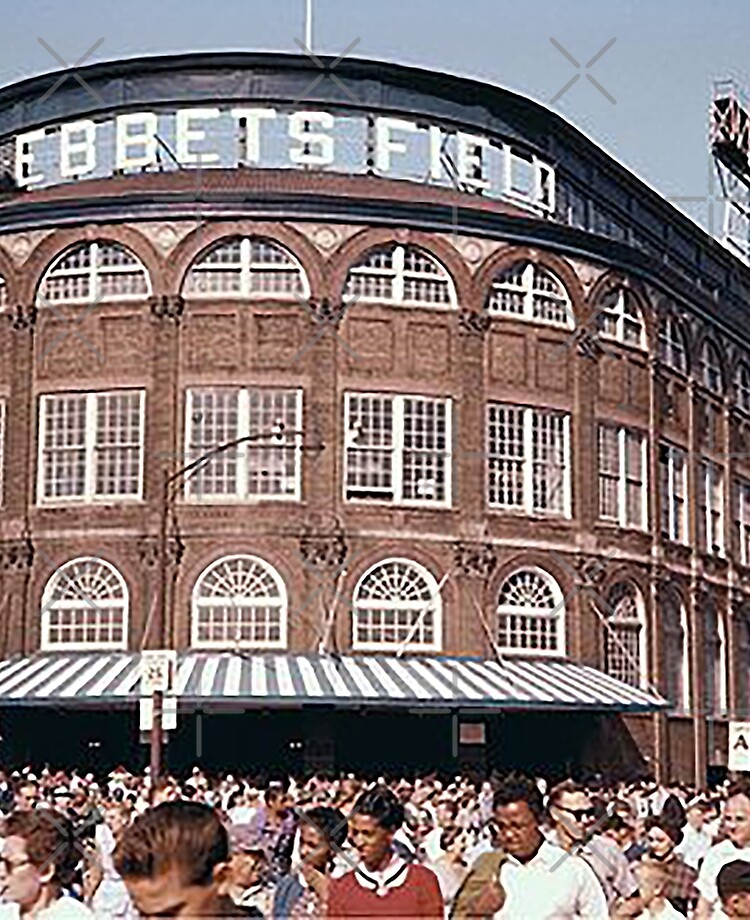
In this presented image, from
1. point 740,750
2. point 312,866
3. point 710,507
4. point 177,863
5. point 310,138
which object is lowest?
point 312,866

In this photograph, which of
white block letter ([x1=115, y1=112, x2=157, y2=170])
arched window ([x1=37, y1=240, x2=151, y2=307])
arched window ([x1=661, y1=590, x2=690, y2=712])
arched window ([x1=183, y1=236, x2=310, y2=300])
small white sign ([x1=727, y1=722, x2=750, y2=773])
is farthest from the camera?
arched window ([x1=661, y1=590, x2=690, y2=712])

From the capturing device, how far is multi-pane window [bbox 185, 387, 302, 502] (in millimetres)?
44312

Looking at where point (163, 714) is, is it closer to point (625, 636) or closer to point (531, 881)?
point (625, 636)

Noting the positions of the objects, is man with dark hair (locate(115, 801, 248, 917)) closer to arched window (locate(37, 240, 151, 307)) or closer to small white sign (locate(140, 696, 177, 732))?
small white sign (locate(140, 696, 177, 732))

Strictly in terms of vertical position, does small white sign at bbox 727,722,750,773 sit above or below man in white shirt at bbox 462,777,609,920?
above

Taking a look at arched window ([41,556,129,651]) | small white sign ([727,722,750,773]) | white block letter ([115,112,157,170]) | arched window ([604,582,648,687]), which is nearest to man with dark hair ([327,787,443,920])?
small white sign ([727,722,750,773])

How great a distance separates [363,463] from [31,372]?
25.9 ft

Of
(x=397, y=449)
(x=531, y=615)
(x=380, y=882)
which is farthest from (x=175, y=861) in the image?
(x=531, y=615)

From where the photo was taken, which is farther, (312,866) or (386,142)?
(386,142)

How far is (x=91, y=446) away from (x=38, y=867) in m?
37.7

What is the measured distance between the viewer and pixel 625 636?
48.8m

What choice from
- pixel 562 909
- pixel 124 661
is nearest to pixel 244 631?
pixel 124 661

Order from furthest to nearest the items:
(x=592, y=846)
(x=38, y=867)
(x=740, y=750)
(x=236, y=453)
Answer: (x=236, y=453)
(x=740, y=750)
(x=592, y=846)
(x=38, y=867)

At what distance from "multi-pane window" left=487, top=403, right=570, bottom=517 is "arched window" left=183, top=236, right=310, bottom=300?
5.52 meters
